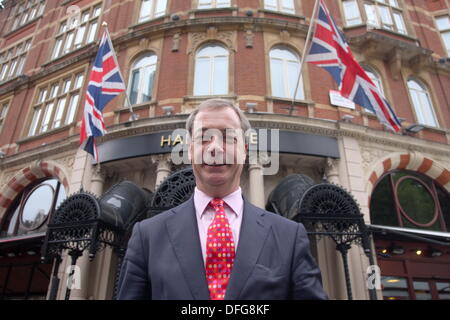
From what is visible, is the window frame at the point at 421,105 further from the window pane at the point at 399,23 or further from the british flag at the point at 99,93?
the british flag at the point at 99,93

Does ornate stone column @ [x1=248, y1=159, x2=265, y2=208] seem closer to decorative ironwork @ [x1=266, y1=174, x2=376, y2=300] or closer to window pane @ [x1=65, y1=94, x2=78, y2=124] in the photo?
decorative ironwork @ [x1=266, y1=174, x2=376, y2=300]

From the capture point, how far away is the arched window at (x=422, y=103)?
36.8 ft

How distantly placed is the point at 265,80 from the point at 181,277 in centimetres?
888

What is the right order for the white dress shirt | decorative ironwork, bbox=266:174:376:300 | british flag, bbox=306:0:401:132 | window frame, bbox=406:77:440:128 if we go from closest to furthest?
1. the white dress shirt
2. decorative ironwork, bbox=266:174:376:300
3. british flag, bbox=306:0:401:132
4. window frame, bbox=406:77:440:128

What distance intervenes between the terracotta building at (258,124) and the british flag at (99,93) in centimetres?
97

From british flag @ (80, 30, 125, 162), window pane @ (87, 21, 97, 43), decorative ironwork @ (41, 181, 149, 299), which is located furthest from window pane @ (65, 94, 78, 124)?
decorative ironwork @ (41, 181, 149, 299)

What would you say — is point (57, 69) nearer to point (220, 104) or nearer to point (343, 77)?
point (343, 77)

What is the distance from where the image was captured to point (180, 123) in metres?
8.59

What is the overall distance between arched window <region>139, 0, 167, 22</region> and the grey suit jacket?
11926 millimetres

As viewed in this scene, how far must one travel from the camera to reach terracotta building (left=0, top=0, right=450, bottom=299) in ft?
27.9

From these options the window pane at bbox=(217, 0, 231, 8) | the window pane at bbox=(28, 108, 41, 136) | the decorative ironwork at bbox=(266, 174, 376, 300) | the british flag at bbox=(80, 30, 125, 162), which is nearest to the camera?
the decorative ironwork at bbox=(266, 174, 376, 300)

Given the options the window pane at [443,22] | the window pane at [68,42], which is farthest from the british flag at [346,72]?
the window pane at [68,42]

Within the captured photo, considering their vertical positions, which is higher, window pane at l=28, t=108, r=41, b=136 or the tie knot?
window pane at l=28, t=108, r=41, b=136
